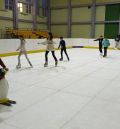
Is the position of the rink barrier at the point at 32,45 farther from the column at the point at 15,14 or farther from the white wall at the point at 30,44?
the column at the point at 15,14

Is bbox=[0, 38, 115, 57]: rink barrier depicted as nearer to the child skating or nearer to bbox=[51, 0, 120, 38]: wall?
bbox=[51, 0, 120, 38]: wall

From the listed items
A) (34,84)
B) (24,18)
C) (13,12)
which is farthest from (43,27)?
(34,84)

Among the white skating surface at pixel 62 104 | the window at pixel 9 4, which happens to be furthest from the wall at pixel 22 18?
the white skating surface at pixel 62 104

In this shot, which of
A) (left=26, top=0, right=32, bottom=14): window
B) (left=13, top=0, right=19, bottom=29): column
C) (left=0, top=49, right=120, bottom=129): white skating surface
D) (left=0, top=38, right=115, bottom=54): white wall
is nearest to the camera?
(left=0, top=49, right=120, bottom=129): white skating surface

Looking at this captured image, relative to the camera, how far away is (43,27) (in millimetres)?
26328

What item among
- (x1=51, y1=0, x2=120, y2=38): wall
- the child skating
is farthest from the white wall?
the child skating

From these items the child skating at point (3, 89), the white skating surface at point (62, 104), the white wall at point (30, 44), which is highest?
the white wall at point (30, 44)

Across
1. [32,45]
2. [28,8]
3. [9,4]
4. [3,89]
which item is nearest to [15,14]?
[9,4]

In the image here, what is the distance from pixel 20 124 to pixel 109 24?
21.9m

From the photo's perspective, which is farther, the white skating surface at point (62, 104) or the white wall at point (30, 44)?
the white wall at point (30, 44)

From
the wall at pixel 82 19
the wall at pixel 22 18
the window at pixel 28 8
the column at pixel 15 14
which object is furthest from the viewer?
the wall at pixel 82 19

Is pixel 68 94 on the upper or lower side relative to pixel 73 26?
lower

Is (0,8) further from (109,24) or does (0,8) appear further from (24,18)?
(109,24)

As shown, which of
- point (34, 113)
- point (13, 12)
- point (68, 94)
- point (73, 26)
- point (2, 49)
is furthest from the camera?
point (73, 26)
